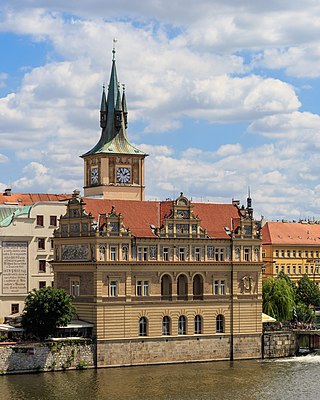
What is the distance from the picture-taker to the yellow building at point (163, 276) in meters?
99.4

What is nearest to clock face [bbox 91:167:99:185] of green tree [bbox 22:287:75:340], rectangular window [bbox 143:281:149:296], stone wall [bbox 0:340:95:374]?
rectangular window [bbox 143:281:149:296]

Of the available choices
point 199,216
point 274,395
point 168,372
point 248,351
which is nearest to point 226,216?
point 199,216

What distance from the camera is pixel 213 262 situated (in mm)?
105312

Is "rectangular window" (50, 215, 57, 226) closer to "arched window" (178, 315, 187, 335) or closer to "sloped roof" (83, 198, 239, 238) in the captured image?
"sloped roof" (83, 198, 239, 238)

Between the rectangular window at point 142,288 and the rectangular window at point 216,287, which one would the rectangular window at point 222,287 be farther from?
the rectangular window at point 142,288

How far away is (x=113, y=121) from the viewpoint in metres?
129

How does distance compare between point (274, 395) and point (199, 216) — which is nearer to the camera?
point (274, 395)

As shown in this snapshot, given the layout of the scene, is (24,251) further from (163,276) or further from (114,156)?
(114,156)

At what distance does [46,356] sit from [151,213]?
61.2 ft

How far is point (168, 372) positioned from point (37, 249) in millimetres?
24620

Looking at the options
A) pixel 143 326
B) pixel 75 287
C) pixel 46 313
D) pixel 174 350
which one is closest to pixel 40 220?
pixel 75 287

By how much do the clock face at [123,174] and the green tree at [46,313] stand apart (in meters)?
34.0

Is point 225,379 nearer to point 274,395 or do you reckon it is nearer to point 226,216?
point 274,395

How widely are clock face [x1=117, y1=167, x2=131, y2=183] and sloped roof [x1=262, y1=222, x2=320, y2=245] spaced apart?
4088cm
